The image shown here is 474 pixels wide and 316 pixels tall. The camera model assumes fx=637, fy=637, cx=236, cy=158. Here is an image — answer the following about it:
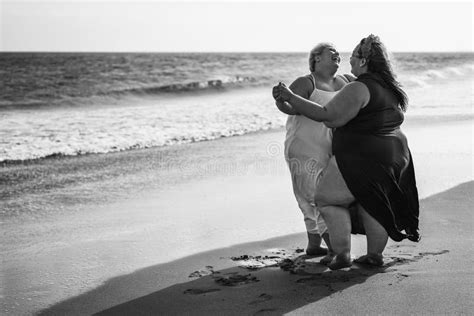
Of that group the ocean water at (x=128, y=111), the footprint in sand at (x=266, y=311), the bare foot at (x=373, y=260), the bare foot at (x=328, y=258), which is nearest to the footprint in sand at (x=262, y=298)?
the footprint in sand at (x=266, y=311)

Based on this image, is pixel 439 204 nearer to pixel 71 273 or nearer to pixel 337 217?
pixel 337 217

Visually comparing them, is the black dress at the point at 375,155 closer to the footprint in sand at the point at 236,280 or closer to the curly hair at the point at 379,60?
the curly hair at the point at 379,60

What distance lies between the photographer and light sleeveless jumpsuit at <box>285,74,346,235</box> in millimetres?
4254

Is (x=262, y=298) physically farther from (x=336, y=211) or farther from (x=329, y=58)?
(x=329, y=58)

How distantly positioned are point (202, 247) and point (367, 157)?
1418mm

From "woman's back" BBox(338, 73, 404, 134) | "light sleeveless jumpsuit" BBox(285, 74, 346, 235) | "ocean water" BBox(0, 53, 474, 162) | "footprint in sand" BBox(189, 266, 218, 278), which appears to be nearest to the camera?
"woman's back" BBox(338, 73, 404, 134)

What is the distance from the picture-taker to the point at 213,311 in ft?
10.7

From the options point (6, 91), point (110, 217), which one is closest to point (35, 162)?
point (110, 217)

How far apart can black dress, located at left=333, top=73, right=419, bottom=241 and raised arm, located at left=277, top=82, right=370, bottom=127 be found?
0.08m

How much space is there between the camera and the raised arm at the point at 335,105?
148 inches

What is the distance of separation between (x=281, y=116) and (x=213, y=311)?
408 inches

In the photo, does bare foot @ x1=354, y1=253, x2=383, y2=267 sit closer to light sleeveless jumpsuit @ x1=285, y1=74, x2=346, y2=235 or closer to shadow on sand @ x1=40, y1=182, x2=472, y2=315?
shadow on sand @ x1=40, y1=182, x2=472, y2=315

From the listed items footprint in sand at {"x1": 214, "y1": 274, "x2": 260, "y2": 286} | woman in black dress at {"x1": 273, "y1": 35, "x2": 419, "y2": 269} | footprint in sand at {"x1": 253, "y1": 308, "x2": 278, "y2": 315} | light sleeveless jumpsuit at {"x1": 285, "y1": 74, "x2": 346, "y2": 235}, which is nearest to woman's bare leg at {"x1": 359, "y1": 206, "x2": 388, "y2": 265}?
woman in black dress at {"x1": 273, "y1": 35, "x2": 419, "y2": 269}

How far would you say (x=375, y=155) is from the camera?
12.7 ft
